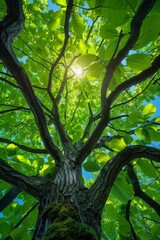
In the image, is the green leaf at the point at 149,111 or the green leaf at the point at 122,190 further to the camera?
the green leaf at the point at 122,190

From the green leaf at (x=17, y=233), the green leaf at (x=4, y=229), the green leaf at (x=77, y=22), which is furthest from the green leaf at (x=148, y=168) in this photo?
the green leaf at (x=4, y=229)

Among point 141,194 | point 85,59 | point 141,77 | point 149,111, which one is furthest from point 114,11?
point 141,194

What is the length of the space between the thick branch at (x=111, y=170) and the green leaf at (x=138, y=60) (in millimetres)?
987

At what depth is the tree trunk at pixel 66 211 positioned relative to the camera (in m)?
1.13

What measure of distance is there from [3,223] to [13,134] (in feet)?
9.85

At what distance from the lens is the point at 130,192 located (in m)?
1.76

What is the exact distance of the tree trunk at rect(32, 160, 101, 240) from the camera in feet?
3.70

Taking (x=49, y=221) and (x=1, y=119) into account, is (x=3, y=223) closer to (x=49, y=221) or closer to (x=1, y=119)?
(x=49, y=221)

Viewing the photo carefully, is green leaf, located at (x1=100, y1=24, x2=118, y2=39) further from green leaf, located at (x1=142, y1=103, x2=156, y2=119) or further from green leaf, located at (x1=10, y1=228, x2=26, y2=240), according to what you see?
green leaf, located at (x1=10, y1=228, x2=26, y2=240)

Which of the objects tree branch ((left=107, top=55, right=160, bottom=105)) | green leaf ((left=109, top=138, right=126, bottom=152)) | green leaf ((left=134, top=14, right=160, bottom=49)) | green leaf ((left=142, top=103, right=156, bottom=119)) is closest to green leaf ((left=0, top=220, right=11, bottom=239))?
green leaf ((left=109, top=138, right=126, bottom=152))

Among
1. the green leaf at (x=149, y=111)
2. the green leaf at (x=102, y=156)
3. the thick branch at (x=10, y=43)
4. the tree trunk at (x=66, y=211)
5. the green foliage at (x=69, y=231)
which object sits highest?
the thick branch at (x=10, y=43)

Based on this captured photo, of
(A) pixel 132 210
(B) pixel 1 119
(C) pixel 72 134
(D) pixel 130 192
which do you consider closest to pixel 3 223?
(D) pixel 130 192

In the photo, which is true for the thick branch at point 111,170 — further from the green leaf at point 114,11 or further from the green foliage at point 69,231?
the green leaf at point 114,11

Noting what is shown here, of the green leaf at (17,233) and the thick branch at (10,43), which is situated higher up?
the thick branch at (10,43)
